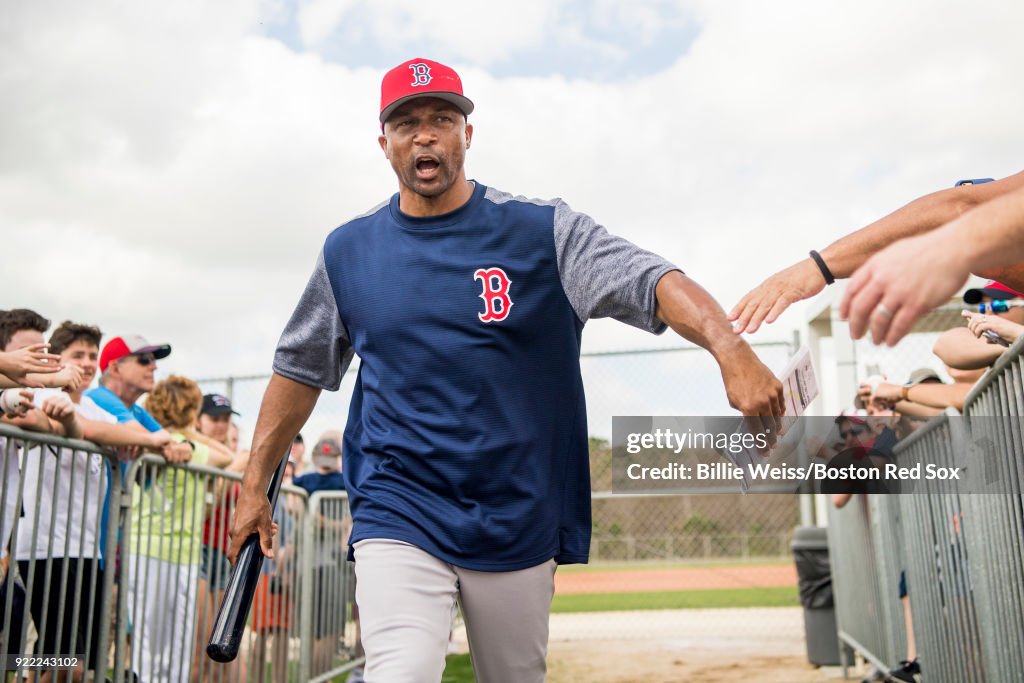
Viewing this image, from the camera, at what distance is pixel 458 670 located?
31.6ft

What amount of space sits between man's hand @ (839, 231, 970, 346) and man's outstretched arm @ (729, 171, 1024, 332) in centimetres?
122

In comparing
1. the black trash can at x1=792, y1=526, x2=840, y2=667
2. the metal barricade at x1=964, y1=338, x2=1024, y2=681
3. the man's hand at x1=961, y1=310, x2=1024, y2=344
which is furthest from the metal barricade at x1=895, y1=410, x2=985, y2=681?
the black trash can at x1=792, y1=526, x2=840, y2=667

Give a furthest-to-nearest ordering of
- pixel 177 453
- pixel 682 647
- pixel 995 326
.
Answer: pixel 682 647
pixel 177 453
pixel 995 326

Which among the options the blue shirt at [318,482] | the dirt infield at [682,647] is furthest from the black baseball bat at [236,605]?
the dirt infield at [682,647]

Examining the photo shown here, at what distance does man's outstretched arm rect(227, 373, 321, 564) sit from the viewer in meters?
3.77

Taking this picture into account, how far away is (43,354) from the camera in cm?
439

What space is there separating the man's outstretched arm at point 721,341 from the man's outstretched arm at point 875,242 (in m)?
0.33

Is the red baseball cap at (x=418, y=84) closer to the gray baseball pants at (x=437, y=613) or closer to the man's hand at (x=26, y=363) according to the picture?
the gray baseball pants at (x=437, y=613)

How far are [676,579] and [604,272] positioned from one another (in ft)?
77.7

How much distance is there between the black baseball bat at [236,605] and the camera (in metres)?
3.59

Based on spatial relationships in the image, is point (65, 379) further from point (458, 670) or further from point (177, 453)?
point (458, 670)

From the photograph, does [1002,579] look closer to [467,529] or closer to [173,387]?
[467,529]

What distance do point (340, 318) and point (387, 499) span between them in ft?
2.38

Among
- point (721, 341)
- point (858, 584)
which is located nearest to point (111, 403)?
point (721, 341)
